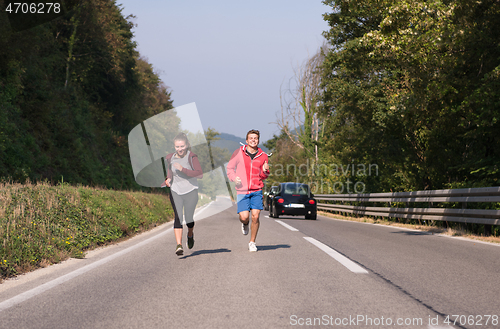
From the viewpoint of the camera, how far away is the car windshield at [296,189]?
66.0 ft

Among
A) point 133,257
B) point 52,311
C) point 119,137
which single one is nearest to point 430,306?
point 52,311

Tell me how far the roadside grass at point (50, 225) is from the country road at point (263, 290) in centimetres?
40

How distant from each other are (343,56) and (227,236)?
15071 mm

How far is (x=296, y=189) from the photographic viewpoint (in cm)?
2031

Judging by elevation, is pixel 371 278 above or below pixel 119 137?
below

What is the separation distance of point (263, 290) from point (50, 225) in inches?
193

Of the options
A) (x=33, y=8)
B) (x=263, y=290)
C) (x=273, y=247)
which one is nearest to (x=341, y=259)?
(x=273, y=247)

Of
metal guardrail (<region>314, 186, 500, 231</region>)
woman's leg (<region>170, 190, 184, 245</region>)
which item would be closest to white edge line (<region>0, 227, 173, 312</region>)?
woman's leg (<region>170, 190, 184, 245</region>)

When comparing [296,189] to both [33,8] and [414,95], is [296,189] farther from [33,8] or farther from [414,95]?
[33,8]

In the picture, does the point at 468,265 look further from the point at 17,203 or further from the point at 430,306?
the point at 17,203

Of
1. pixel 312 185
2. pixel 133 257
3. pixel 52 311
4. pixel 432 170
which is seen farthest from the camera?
pixel 312 185

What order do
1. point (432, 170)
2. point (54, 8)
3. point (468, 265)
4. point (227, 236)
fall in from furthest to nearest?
point (54, 8), point (432, 170), point (227, 236), point (468, 265)

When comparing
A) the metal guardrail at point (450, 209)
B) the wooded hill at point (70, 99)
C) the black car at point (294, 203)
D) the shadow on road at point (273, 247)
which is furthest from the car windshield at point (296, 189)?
the shadow on road at point (273, 247)

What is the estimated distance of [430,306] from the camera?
4281 millimetres
